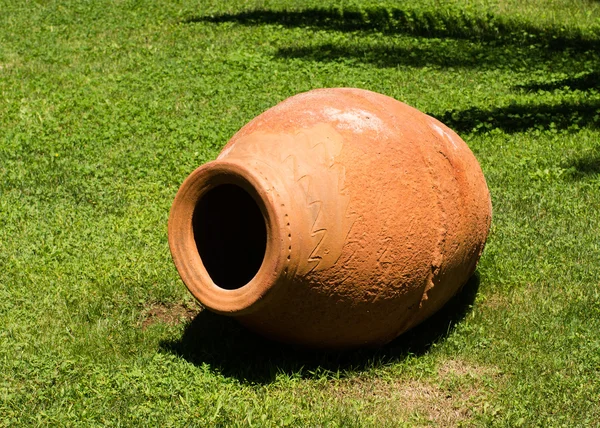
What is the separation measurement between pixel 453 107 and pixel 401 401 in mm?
5328

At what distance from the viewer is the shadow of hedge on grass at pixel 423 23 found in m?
12.6

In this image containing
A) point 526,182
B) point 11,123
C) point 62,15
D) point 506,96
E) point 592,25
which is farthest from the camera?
point 62,15

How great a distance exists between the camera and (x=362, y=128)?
4.98 m

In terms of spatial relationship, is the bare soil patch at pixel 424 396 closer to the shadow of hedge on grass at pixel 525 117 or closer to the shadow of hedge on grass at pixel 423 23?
the shadow of hedge on grass at pixel 525 117

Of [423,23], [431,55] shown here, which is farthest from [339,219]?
[423,23]

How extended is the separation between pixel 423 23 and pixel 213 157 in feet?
18.8

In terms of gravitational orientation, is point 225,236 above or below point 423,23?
above

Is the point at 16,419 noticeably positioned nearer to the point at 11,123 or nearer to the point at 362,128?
the point at 362,128

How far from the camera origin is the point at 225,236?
5.58 m

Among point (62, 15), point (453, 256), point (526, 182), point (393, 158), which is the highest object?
point (393, 158)

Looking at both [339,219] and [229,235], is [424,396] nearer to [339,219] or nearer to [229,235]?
[339,219]

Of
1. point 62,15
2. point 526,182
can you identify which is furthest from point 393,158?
point 62,15

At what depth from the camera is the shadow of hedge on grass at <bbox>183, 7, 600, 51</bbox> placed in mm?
12562

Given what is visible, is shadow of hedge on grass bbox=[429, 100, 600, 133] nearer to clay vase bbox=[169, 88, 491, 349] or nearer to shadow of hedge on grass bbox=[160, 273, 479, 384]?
shadow of hedge on grass bbox=[160, 273, 479, 384]
